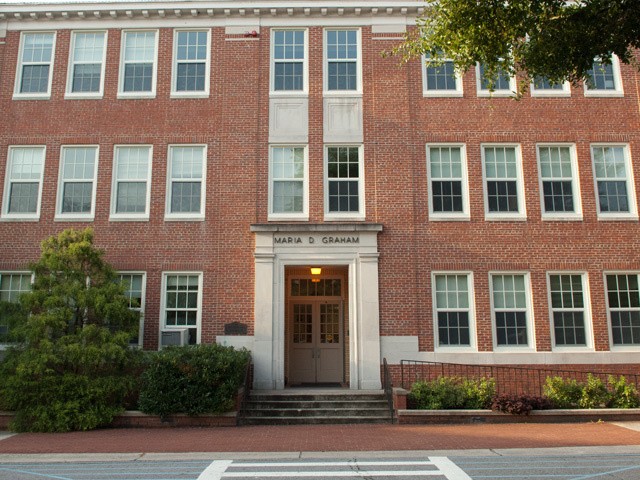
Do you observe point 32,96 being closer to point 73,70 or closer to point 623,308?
point 73,70

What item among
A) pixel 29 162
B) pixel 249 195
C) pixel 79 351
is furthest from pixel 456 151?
pixel 29 162

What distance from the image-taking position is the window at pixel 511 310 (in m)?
14.9

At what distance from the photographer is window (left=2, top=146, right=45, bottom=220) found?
1573 cm

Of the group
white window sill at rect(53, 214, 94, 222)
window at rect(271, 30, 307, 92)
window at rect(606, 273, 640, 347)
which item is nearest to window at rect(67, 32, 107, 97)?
white window sill at rect(53, 214, 94, 222)

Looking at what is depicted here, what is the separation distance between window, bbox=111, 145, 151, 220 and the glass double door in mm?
5189

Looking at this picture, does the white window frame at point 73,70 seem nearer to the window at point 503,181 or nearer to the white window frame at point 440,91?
the white window frame at point 440,91

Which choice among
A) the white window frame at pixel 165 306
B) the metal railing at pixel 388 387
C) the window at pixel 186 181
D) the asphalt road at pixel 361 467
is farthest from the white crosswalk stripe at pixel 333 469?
the window at pixel 186 181

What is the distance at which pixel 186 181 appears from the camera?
622 inches

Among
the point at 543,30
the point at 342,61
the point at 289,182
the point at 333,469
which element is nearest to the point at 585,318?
the point at 543,30

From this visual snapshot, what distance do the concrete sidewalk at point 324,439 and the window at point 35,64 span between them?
9863 millimetres

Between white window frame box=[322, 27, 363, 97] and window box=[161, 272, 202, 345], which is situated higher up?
white window frame box=[322, 27, 363, 97]

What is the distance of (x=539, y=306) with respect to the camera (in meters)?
14.9

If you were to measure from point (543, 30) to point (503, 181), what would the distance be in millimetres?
6680

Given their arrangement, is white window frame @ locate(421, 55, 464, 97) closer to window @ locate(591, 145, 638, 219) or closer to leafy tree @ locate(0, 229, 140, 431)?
window @ locate(591, 145, 638, 219)
